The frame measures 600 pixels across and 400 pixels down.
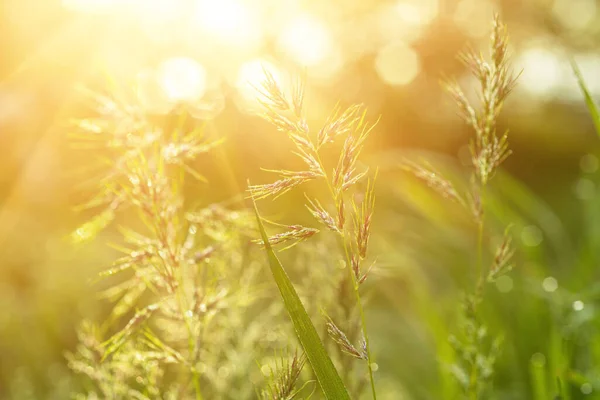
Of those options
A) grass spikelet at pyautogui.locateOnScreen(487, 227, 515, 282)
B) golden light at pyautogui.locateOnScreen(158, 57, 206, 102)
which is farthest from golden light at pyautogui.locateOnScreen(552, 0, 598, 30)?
grass spikelet at pyautogui.locateOnScreen(487, 227, 515, 282)

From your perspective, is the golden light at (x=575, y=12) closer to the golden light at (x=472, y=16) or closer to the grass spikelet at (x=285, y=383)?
the golden light at (x=472, y=16)

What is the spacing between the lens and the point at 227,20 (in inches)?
145

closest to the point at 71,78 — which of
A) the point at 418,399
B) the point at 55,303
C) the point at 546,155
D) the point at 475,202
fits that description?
the point at 55,303

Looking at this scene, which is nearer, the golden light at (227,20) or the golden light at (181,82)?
the golden light at (181,82)

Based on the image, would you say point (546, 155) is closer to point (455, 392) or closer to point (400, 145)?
point (400, 145)

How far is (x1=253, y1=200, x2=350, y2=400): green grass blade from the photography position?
2.67ft

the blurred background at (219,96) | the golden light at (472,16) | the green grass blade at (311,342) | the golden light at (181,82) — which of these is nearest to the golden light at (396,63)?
the blurred background at (219,96)

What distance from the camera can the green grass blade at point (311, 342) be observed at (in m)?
0.81

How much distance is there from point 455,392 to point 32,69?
21.9ft

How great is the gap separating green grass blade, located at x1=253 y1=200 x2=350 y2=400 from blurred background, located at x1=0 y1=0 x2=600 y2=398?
0.27 m

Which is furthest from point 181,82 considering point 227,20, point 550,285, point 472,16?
point 472,16

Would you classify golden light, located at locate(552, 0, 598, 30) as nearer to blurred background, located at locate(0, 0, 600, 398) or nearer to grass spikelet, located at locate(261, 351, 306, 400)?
blurred background, located at locate(0, 0, 600, 398)

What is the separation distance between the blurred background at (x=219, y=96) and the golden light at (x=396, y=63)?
31mm

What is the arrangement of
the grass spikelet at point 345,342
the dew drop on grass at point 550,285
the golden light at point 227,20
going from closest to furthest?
the grass spikelet at point 345,342 → the dew drop on grass at point 550,285 → the golden light at point 227,20
